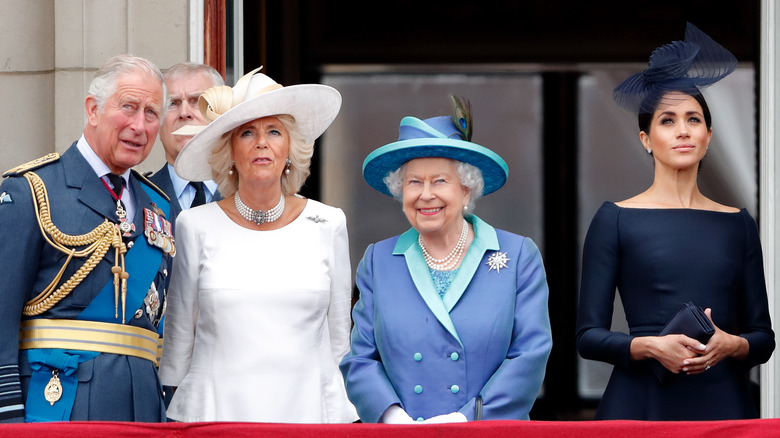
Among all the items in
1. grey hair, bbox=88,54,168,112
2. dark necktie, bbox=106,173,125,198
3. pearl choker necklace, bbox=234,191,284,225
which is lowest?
pearl choker necklace, bbox=234,191,284,225

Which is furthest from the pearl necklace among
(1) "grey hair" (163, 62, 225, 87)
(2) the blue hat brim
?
(1) "grey hair" (163, 62, 225, 87)

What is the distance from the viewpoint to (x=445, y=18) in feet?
26.4

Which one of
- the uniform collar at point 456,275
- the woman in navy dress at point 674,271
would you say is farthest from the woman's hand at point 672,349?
the uniform collar at point 456,275

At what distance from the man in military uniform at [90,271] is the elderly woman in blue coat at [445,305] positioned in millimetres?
597

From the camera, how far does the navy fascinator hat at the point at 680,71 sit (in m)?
3.55

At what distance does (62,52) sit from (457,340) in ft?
9.01

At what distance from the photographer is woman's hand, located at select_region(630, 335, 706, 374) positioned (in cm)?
328

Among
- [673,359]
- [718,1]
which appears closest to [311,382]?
[673,359]

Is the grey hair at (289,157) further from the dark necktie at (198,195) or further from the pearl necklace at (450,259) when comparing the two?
the dark necktie at (198,195)

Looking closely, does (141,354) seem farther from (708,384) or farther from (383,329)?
(708,384)

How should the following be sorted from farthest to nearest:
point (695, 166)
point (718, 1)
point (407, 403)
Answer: point (718, 1)
point (695, 166)
point (407, 403)

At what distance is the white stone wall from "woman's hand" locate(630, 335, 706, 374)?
2.47m

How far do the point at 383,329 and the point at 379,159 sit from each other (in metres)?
0.49

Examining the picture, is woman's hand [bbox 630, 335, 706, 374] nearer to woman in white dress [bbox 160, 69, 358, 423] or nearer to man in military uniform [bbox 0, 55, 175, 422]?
woman in white dress [bbox 160, 69, 358, 423]
